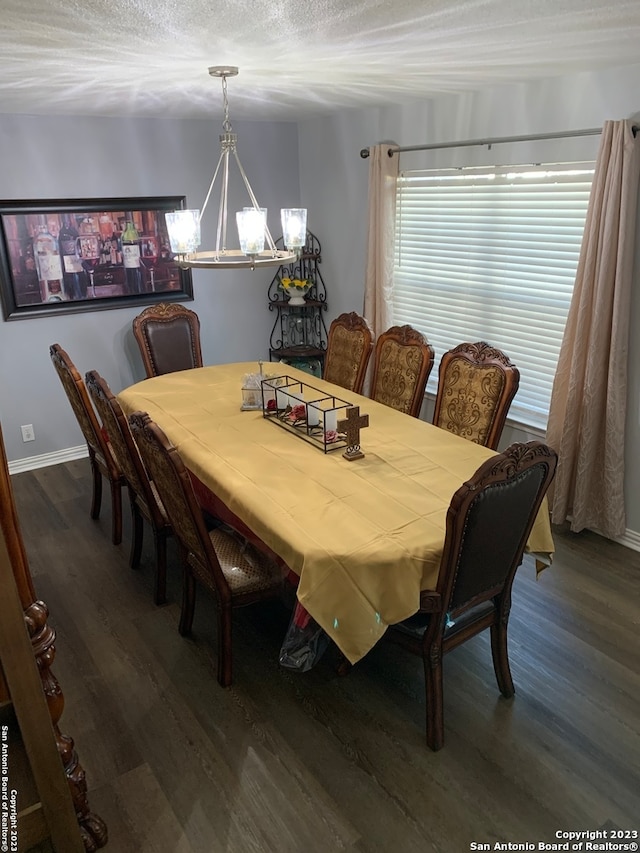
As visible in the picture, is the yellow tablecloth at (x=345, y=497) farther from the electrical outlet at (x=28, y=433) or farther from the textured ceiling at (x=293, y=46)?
the textured ceiling at (x=293, y=46)

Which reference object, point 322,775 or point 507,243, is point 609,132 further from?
point 322,775

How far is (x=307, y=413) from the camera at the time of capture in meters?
2.97

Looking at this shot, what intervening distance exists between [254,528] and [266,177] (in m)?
3.52

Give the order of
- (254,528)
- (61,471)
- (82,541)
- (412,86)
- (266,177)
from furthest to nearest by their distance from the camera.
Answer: (266,177) → (61,471) → (82,541) → (412,86) → (254,528)

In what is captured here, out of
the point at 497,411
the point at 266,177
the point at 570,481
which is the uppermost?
the point at 266,177

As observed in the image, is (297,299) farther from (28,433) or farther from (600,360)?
(600,360)

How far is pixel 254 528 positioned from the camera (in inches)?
91.1

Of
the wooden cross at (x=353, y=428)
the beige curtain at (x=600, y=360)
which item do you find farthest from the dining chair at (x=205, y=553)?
the beige curtain at (x=600, y=360)

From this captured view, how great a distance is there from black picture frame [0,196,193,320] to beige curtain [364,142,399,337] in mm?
1375

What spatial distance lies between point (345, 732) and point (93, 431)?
1974 millimetres

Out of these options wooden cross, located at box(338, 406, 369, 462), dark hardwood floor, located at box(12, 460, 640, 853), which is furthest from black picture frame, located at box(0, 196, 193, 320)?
wooden cross, located at box(338, 406, 369, 462)

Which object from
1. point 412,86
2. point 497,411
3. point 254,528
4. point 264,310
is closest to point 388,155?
point 412,86

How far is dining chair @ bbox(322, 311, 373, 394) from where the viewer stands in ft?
12.6

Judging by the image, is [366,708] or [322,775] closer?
[322,775]
